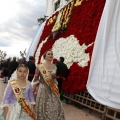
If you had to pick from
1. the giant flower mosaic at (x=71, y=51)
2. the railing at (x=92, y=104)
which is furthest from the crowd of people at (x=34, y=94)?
the giant flower mosaic at (x=71, y=51)

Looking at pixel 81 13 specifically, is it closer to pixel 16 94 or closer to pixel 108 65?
pixel 108 65

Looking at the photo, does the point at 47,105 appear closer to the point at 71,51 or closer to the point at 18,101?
the point at 18,101

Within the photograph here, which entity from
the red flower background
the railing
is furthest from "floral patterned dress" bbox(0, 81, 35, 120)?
the red flower background

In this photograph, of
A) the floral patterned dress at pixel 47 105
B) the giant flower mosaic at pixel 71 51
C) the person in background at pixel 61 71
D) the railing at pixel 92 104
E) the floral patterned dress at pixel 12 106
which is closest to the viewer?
the floral patterned dress at pixel 12 106

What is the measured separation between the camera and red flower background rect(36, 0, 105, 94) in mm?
7336

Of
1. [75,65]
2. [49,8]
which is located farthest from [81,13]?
[49,8]

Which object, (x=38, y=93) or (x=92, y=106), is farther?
(x=92, y=106)

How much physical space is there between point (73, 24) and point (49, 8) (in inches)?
338

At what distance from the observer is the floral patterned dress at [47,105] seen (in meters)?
4.32

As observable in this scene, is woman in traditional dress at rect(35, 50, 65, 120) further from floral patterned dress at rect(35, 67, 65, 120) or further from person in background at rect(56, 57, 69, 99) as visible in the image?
person in background at rect(56, 57, 69, 99)

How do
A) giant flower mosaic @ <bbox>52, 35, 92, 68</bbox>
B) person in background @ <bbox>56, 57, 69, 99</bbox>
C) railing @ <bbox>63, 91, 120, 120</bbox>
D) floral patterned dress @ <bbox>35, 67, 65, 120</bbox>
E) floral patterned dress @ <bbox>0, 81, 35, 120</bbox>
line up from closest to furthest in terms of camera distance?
floral patterned dress @ <bbox>0, 81, 35, 120</bbox> → floral patterned dress @ <bbox>35, 67, 65, 120</bbox> → railing @ <bbox>63, 91, 120, 120</bbox> → person in background @ <bbox>56, 57, 69, 99</bbox> → giant flower mosaic @ <bbox>52, 35, 92, 68</bbox>

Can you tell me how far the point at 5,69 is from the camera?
13.1 meters

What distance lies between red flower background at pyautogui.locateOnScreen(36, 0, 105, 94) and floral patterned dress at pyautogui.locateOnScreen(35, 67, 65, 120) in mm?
2526

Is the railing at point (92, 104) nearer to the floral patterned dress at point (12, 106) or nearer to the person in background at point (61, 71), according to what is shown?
the person in background at point (61, 71)
